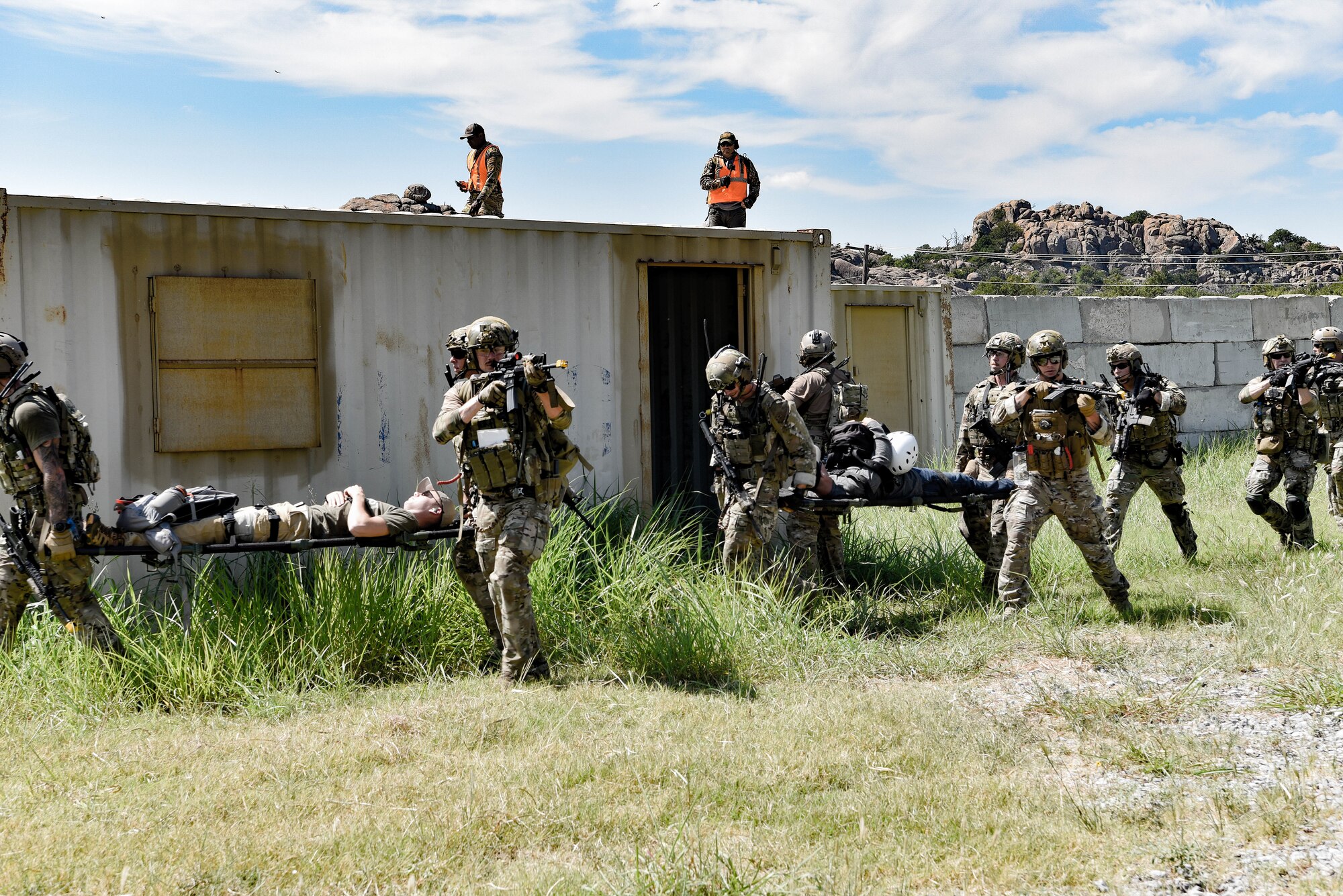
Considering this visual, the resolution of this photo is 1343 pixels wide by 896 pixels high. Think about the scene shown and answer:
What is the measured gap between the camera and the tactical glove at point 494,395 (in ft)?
17.3

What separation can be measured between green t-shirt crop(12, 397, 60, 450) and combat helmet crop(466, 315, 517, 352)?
1.77m

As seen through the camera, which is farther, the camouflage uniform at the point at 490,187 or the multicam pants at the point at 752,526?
the camouflage uniform at the point at 490,187

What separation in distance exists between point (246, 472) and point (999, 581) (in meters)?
4.19

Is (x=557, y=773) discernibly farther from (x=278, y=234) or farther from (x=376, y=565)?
(x=278, y=234)

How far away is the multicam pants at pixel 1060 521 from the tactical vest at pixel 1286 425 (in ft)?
8.33

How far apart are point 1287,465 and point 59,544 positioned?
304 inches

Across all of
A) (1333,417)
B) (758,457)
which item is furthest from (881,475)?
(1333,417)

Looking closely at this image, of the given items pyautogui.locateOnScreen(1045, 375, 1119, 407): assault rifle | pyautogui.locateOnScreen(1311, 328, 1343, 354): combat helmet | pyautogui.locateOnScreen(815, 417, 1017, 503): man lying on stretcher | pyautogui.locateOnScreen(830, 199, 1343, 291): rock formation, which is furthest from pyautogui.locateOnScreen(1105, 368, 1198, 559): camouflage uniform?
pyautogui.locateOnScreen(830, 199, 1343, 291): rock formation

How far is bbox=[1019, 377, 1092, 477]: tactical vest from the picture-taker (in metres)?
6.47

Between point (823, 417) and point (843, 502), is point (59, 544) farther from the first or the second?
point (823, 417)

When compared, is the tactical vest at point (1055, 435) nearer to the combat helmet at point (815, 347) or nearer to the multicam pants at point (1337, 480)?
the combat helmet at point (815, 347)

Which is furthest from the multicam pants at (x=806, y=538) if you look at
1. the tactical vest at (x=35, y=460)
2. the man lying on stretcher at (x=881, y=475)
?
the tactical vest at (x=35, y=460)

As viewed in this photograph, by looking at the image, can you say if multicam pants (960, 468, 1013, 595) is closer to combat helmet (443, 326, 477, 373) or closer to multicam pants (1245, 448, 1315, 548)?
multicam pants (1245, 448, 1315, 548)

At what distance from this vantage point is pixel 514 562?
5320 mm
